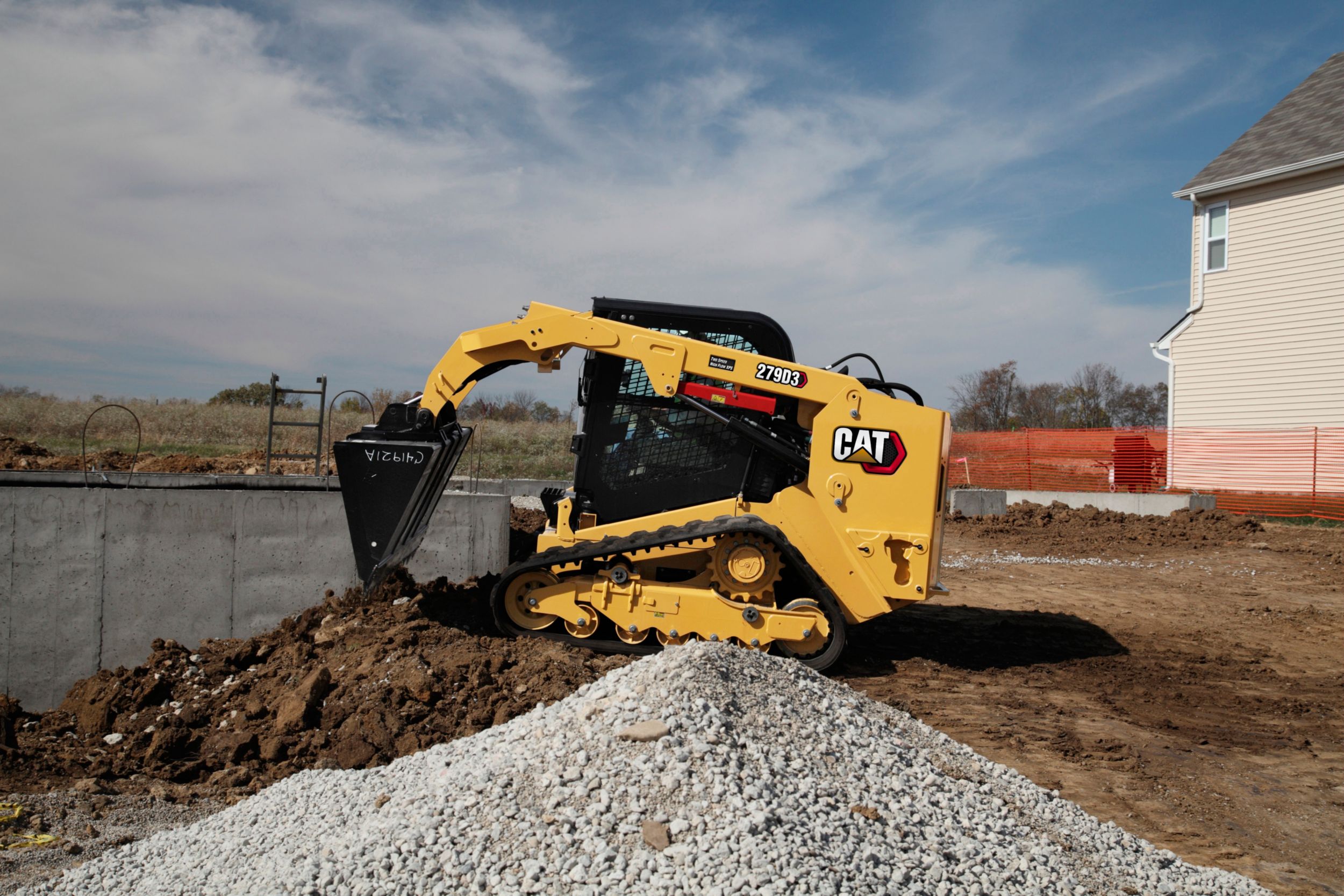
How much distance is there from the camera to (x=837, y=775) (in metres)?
3.76

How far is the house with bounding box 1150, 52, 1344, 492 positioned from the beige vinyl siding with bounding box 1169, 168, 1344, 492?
2cm

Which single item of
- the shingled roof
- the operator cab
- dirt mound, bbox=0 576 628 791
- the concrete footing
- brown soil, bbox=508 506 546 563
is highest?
the shingled roof

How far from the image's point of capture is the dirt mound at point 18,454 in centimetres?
1204

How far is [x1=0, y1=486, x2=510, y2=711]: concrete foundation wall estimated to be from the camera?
6.24m

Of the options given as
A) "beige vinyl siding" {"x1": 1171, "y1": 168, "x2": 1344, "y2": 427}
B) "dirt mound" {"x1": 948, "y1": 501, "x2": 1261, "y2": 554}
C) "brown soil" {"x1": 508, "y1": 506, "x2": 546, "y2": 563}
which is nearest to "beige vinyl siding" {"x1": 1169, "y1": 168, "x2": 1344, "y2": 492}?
"beige vinyl siding" {"x1": 1171, "y1": 168, "x2": 1344, "y2": 427}

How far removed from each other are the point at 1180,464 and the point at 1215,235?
4.94 m

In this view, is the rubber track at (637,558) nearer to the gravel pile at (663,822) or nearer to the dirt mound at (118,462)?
the gravel pile at (663,822)

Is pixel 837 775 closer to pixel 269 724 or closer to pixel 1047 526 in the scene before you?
pixel 269 724

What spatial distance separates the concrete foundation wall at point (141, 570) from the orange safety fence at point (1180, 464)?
11841 mm

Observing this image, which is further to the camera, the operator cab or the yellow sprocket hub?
the operator cab

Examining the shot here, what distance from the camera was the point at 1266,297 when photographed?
17625 millimetres

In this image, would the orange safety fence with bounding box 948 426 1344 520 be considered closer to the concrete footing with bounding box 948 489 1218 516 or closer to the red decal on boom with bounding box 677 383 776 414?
the concrete footing with bounding box 948 489 1218 516

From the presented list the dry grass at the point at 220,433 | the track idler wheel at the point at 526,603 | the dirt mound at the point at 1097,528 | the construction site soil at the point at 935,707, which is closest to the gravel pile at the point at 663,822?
the construction site soil at the point at 935,707

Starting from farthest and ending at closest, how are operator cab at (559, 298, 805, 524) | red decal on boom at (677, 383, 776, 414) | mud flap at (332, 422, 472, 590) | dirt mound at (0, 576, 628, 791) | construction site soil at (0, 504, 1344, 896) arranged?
operator cab at (559, 298, 805, 524), red decal on boom at (677, 383, 776, 414), mud flap at (332, 422, 472, 590), dirt mound at (0, 576, 628, 791), construction site soil at (0, 504, 1344, 896)
